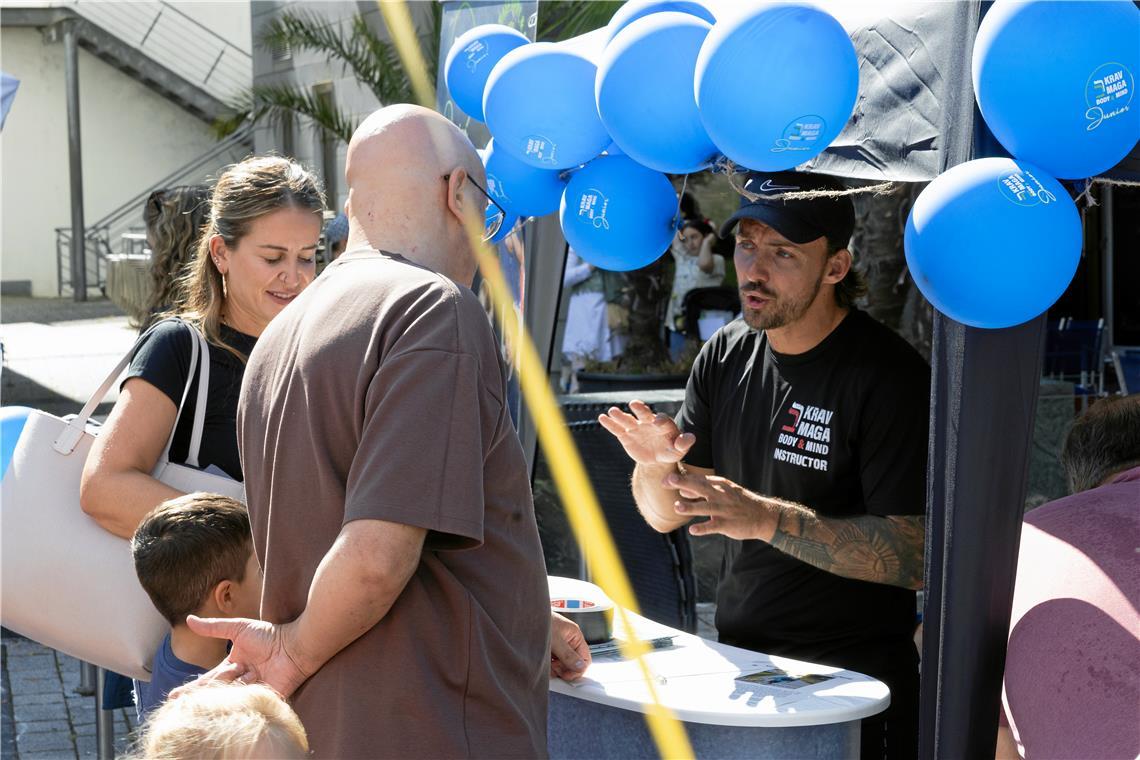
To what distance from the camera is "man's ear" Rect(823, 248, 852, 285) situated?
10.1 ft

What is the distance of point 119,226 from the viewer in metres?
24.0

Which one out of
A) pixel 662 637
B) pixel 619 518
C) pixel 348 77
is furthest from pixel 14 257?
pixel 662 637

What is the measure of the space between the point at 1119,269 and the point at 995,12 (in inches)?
407

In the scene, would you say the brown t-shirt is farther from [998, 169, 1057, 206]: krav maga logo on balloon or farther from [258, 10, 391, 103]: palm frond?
[258, 10, 391, 103]: palm frond

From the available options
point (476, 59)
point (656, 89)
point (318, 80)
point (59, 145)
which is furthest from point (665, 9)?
point (59, 145)

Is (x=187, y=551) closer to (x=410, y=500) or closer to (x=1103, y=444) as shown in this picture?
(x=410, y=500)

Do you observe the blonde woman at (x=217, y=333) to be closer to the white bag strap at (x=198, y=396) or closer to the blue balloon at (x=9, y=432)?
the white bag strap at (x=198, y=396)

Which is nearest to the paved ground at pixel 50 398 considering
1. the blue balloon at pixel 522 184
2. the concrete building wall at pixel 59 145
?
the concrete building wall at pixel 59 145

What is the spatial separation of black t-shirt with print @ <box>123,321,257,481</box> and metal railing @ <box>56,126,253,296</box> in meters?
21.3

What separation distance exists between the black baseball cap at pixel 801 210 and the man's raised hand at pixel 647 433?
0.58m

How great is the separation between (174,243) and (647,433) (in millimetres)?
1389

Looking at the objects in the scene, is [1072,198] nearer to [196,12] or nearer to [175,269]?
[175,269]

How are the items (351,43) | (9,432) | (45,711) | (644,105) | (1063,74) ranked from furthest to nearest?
(351,43) → (45,711) → (9,432) → (644,105) → (1063,74)

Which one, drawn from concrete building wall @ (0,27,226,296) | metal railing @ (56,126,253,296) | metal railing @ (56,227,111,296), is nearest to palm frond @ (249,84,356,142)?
metal railing @ (56,126,253,296)
